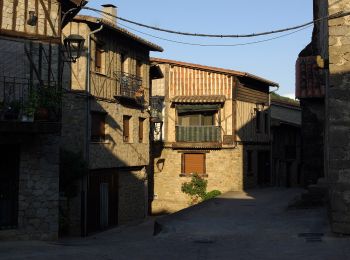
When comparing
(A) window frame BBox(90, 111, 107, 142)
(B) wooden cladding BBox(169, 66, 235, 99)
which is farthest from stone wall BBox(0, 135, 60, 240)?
(B) wooden cladding BBox(169, 66, 235, 99)

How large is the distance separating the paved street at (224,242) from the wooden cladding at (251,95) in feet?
38.7

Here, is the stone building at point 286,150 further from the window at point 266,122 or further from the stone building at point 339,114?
the stone building at point 339,114

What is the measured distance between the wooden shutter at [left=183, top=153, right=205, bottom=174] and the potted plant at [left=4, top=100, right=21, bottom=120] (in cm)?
1577

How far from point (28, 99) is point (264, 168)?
1966 cm

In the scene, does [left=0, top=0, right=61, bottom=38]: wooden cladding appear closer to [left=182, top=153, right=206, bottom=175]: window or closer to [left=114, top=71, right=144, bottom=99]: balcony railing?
[left=114, top=71, right=144, bottom=99]: balcony railing

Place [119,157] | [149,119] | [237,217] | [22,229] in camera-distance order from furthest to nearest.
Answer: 1. [149,119]
2. [119,157]
3. [237,217]
4. [22,229]

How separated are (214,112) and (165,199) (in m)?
5.41

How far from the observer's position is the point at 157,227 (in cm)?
1316

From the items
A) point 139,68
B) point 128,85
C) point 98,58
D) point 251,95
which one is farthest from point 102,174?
point 251,95

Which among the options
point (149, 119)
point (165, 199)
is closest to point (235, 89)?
point (149, 119)

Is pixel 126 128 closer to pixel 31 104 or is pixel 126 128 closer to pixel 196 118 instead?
pixel 196 118

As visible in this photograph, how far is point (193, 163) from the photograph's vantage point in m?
26.4

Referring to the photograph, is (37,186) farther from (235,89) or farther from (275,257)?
(235,89)

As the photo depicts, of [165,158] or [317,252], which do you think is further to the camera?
[165,158]
